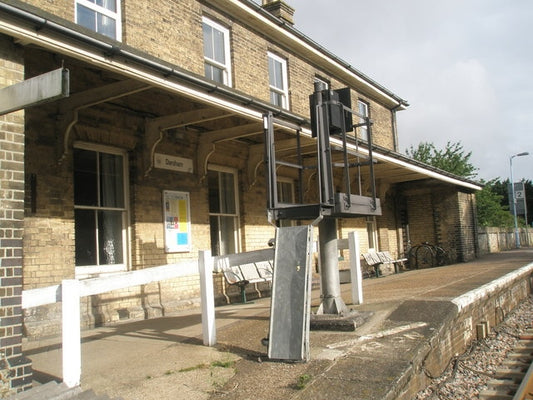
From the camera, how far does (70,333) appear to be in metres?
3.78


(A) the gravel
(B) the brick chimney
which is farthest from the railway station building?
(A) the gravel

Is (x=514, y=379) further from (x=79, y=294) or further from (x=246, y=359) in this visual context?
(x=79, y=294)

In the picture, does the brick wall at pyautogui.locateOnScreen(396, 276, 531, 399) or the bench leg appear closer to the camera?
the brick wall at pyautogui.locateOnScreen(396, 276, 531, 399)

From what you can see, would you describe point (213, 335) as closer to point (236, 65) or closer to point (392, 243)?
point (236, 65)

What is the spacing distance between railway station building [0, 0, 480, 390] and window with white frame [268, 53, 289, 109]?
0.12 ft

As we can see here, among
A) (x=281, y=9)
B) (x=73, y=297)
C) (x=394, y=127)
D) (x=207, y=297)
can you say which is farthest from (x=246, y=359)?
(x=394, y=127)

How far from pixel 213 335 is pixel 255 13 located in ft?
27.8

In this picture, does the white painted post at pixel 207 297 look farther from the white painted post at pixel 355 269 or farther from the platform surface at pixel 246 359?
the white painted post at pixel 355 269

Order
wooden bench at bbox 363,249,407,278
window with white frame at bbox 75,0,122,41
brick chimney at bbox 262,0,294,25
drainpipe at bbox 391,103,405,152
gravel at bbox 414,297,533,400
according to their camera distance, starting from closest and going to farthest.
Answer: gravel at bbox 414,297,533,400 < window with white frame at bbox 75,0,122,41 < wooden bench at bbox 363,249,407,278 < brick chimney at bbox 262,0,294,25 < drainpipe at bbox 391,103,405,152

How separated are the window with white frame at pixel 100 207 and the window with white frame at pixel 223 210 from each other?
2188 mm

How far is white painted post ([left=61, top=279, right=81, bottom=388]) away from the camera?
3764 mm

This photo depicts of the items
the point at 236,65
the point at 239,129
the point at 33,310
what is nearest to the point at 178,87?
the point at 239,129

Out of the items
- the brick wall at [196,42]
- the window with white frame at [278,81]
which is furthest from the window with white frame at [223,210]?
the window with white frame at [278,81]

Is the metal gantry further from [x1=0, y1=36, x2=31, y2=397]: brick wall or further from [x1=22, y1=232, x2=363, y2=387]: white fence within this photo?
[x1=0, y1=36, x2=31, y2=397]: brick wall
